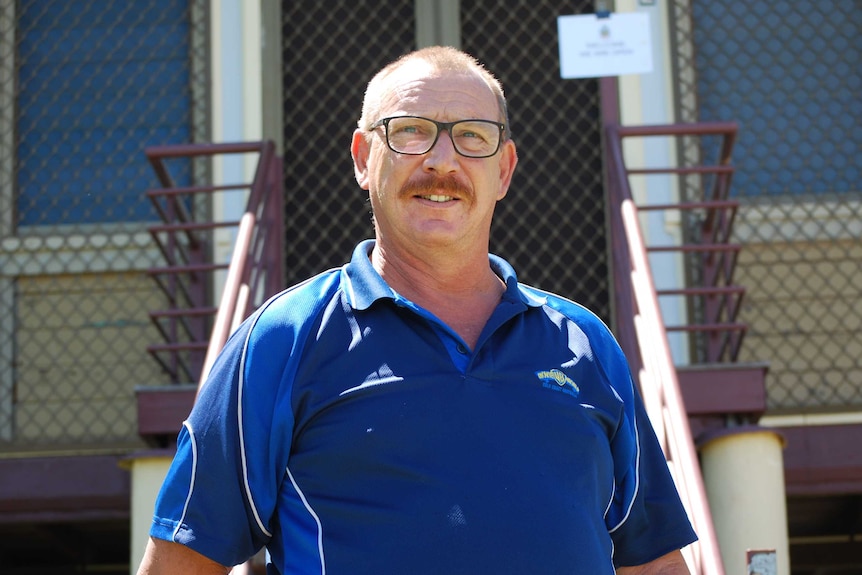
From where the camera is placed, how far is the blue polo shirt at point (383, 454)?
2.13 metres

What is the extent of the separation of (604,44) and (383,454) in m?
4.58

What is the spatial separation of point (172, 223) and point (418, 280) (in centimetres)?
362

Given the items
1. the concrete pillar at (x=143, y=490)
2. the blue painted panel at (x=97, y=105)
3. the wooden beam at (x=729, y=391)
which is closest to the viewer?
the concrete pillar at (x=143, y=490)

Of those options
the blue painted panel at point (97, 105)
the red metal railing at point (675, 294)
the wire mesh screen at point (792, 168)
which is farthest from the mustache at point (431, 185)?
the blue painted panel at point (97, 105)

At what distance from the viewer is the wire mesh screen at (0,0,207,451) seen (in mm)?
6426

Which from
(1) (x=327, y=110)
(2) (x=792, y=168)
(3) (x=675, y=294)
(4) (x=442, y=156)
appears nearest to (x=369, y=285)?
(4) (x=442, y=156)

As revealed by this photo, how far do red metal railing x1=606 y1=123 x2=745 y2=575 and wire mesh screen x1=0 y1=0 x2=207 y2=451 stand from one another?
2.44 meters

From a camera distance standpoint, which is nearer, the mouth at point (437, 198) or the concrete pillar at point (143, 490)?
the mouth at point (437, 198)

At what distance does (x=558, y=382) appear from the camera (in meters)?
2.31

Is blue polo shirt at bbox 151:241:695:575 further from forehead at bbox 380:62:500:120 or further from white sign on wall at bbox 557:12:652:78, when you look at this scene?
white sign on wall at bbox 557:12:652:78

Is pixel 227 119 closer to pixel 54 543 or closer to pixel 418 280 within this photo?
pixel 54 543

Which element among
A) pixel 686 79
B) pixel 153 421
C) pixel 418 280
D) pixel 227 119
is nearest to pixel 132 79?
pixel 227 119

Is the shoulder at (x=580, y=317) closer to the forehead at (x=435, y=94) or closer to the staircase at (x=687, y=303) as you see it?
the forehead at (x=435, y=94)

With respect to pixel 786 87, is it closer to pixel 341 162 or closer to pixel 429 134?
pixel 341 162
